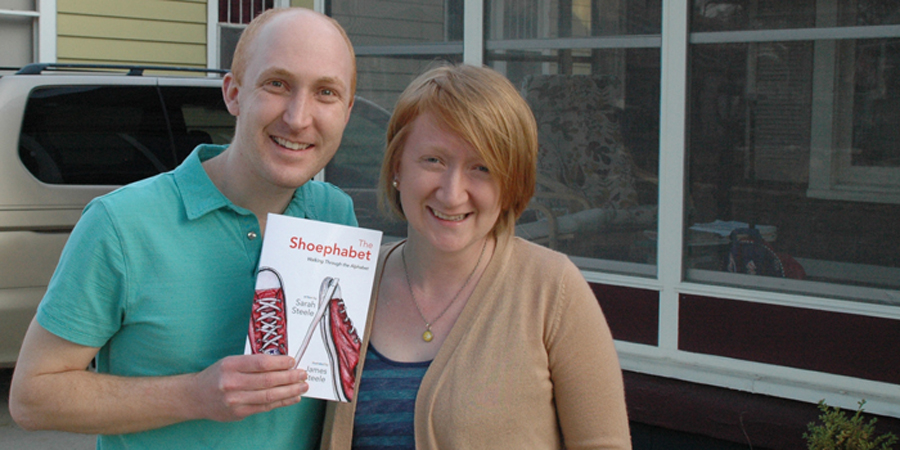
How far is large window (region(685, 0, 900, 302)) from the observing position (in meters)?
3.78

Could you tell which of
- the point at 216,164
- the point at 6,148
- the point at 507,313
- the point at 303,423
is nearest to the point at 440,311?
the point at 507,313

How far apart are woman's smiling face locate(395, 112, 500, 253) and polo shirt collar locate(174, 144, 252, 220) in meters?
0.38

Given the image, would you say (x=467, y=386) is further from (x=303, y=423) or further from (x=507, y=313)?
(x=303, y=423)

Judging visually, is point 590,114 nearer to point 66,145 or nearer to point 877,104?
point 877,104

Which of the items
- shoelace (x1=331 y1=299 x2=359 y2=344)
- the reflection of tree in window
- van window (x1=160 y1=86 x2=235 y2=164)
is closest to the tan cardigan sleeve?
shoelace (x1=331 y1=299 x2=359 y2=344)

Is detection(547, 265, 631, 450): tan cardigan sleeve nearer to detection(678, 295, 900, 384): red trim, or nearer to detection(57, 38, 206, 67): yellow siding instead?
detection(678, 295, 900, 384): red trim

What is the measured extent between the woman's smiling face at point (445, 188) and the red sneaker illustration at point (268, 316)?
37 centimetres

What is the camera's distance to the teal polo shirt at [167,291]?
5.35 feet

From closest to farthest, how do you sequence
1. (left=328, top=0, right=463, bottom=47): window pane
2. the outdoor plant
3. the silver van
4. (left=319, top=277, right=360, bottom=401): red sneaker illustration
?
1. (left=319, top=277, right=360, bottom=401): red sneaker illustration
2. the outdoor plant
3. the silver van
4. (left=328, top=0, right=463, bottom=47): window pane

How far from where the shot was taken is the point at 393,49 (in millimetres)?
5715

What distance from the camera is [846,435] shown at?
3.51 meters

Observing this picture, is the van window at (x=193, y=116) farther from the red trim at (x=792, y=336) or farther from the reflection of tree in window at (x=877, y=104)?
the reflection of tree in window at (x=877, y=104)

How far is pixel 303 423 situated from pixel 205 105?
4.16 m

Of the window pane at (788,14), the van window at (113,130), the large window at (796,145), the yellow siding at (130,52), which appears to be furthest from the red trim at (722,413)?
the yellow siding at (130,52)
